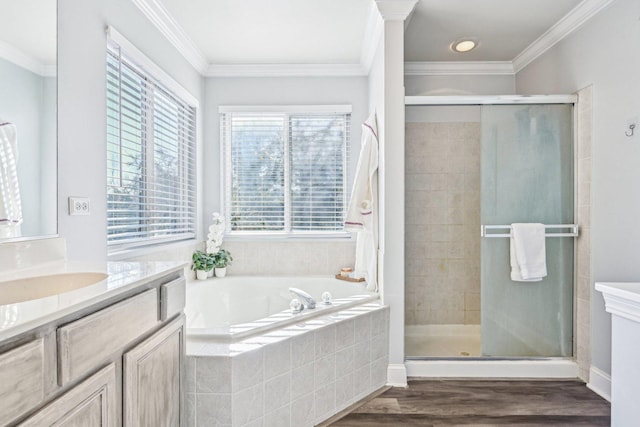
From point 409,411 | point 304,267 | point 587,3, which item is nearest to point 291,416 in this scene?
point 409,411

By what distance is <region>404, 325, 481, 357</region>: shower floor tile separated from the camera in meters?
2.82

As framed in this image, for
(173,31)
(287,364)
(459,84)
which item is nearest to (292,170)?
(173,31)

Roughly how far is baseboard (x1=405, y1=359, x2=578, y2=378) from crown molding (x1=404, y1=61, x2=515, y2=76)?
2381 millimetres

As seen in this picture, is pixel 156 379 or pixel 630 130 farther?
pixel 630 130

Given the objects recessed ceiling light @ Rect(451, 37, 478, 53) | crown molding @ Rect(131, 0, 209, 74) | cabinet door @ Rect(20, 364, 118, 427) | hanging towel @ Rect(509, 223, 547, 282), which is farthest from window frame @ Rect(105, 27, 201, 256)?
hanging towel @ Rect(509, 223, 547, 282)

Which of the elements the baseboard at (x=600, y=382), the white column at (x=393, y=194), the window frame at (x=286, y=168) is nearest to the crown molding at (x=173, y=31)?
the window frame at (x=286, y=168)

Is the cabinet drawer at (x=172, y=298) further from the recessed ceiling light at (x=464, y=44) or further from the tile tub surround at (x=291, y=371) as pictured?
the recessed ceiling light at (x=464, y=44)

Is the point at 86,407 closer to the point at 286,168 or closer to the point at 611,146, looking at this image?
the point at 286,168

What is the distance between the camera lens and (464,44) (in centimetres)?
291

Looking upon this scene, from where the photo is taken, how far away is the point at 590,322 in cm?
241

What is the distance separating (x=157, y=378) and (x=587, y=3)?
3.06m

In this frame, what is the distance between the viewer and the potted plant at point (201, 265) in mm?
3131

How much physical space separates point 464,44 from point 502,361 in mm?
2331

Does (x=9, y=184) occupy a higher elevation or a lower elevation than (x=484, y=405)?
higher
